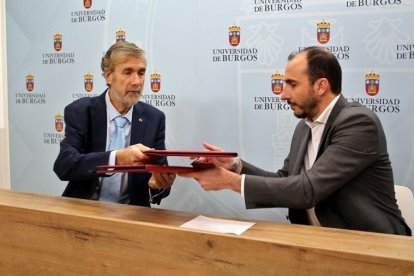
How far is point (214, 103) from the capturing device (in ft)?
9.59

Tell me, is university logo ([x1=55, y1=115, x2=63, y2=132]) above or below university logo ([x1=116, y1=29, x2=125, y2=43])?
below

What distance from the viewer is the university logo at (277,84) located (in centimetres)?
272

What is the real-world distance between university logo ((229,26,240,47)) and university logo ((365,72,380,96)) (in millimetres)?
807

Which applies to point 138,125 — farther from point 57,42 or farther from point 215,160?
point 57,42

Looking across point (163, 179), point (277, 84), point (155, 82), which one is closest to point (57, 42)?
point (155, 82)

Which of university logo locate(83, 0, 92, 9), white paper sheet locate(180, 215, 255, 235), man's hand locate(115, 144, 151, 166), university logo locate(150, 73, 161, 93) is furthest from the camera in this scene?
university logo locate(83, 0, 92, 9)

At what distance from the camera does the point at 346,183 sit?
1895 mm

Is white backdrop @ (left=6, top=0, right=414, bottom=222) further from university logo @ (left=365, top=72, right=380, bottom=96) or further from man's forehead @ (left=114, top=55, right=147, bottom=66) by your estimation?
man's forehead @ (left=114, top=55, right=147, bottom=66)

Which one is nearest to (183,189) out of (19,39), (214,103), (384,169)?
(214,103)

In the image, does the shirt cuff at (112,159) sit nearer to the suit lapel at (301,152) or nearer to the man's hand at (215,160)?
the man's hand at (215,160)

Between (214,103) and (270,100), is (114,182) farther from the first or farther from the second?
(270,100)

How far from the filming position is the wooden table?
121 cm

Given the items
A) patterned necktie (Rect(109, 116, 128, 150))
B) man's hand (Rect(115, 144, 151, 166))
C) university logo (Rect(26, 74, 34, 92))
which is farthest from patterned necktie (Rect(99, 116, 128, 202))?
university logo (Rect(26, 74, 34, 92))

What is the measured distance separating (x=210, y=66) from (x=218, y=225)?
63.4 inches
